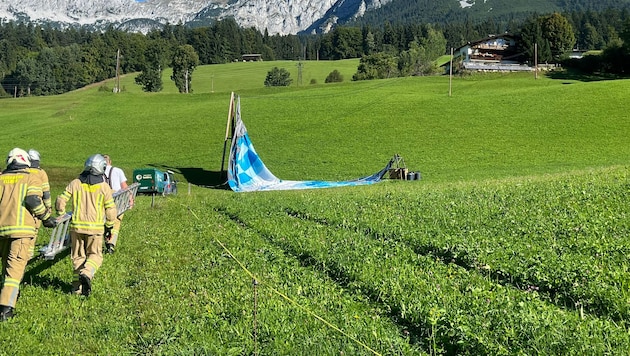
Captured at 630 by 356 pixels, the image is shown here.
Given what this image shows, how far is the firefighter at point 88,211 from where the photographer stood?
9359 millimetres

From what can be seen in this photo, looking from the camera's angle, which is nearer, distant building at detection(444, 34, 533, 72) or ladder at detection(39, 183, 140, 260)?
ladder at detection(39, 183, 140, 260)

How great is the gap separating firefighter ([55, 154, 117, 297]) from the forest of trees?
97.8 m

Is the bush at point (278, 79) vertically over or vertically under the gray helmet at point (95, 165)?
over

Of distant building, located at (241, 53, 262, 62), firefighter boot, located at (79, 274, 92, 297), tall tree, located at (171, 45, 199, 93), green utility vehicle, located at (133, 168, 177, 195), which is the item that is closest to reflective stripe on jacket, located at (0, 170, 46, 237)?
firefighter boot, located at (79, 274, 92, 297)

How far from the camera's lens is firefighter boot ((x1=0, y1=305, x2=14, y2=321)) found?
780cm

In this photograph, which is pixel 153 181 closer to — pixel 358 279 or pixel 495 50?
pixel 358 279

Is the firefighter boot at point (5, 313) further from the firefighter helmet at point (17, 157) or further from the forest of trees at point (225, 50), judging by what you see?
the forest of trees at point (225, 50)

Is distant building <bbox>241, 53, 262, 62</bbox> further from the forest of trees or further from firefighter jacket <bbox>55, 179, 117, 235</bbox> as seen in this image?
firefighter jacket <bbox>55, 179, 117, 235</bbox>

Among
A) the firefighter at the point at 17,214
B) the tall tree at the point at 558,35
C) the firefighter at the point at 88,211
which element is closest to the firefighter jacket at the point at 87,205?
the firefighter at the point at 88,211

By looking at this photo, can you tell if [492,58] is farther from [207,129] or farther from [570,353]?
[570,353]

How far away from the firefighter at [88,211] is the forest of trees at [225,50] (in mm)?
97819

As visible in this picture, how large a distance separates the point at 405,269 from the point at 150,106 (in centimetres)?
6505

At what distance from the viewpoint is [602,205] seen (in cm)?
1255

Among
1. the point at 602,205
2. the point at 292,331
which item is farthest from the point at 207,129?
the point at 292,331
